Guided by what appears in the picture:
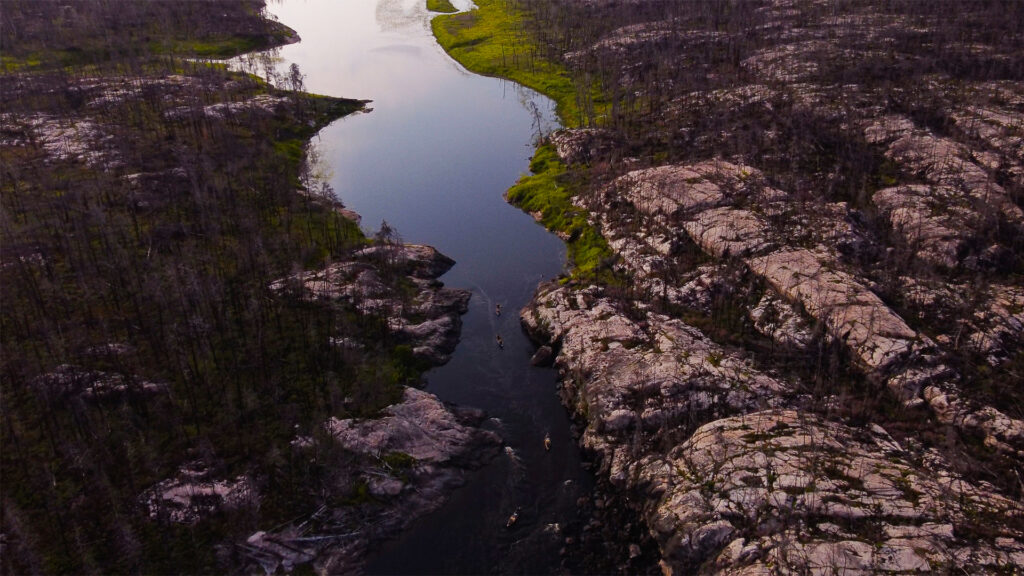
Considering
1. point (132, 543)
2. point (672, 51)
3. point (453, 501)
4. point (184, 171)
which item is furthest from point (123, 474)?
point (672, 51)

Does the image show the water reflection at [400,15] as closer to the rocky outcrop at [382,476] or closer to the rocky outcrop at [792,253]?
the rocky outcrop at [792,253]

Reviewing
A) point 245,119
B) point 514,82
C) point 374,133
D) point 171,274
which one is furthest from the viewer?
point 514,82

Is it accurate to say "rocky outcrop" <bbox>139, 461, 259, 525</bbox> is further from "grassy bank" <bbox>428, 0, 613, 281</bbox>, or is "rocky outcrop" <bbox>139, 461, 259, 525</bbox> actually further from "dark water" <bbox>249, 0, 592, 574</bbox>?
"grassy bank" <bbox>428, 0, 613, 281</bbox>

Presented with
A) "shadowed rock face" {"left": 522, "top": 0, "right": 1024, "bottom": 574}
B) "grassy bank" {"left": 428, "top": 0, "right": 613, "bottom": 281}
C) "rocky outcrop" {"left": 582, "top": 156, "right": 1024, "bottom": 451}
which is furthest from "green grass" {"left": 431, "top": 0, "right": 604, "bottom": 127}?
"rocky outcrop" {"left": 582, "top": 156, "right": 1024, "bottom": 451}

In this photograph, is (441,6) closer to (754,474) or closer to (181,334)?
(181,334)

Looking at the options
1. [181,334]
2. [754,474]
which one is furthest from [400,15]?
[754,474]

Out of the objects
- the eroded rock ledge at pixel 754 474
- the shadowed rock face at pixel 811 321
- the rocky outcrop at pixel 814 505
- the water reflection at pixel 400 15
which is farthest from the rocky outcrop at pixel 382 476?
the water reflection at pixel 400 15

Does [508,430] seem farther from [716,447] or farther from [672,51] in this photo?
[672,51]
